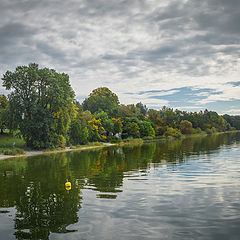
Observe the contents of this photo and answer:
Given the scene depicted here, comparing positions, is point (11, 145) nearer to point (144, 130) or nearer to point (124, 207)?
point (124, 207)

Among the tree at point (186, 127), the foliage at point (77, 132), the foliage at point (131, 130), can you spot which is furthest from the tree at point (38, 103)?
the tree at point (186, 127)

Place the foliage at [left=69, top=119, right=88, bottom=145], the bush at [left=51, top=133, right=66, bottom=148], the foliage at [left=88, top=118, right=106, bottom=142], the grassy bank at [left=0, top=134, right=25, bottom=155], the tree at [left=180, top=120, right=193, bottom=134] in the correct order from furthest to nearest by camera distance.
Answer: the tree at [left=180, top=120, right=193, bottom=134] < the foliage at [left=88, top=118, right=106, bottom=142] < the foliage at [left=69, top=119, right=88, bottom=145] < the bush at [left=51, top=133, right=66, bottom=148] < the grassy bank at [left=0, top=134, right=25, bottom=155]

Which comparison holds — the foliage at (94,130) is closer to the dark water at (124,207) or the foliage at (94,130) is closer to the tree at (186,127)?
the dark water at (124,207)

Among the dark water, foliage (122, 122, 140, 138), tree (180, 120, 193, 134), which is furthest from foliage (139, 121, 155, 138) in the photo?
the dark water

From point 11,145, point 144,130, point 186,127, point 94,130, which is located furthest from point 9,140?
point 186,127

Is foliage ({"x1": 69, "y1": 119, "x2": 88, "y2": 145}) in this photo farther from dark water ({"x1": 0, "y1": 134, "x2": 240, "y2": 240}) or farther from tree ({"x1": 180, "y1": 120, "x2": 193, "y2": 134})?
tree ({"x1": 180, "y1": 120, "x2": 193, "y2": 134})

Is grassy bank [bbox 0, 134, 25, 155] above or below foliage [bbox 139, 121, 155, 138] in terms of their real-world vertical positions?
below

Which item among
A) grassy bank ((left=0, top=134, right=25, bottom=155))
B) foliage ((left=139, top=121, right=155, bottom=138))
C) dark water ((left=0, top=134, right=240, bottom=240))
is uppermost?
foliage ((left=139, top=121, right=155, bottom=138))

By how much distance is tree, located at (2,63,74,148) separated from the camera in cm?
4116

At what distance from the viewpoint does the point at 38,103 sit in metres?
43.7

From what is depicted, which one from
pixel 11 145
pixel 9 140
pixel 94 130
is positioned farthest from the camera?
pixel 94 130

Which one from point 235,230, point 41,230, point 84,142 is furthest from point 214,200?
point 84,142

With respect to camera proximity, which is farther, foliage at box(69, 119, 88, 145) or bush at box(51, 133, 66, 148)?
foliage at box(69, 119, 88, 145)

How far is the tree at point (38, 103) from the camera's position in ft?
135
